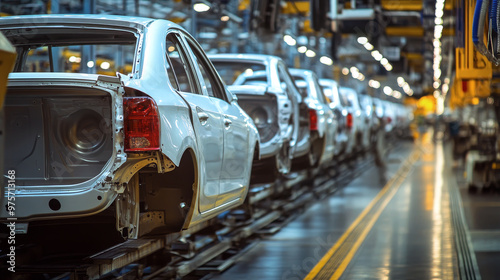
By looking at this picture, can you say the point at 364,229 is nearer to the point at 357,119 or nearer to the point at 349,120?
the point at 349,120

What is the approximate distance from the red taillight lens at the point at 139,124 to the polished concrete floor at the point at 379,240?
2474 millimetres

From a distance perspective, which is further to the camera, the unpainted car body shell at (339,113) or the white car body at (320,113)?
the unpainted car body shell at (339,113)

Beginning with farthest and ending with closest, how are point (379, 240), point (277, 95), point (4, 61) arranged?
point (277, 95) → point (379, 240) → point (4, 61)

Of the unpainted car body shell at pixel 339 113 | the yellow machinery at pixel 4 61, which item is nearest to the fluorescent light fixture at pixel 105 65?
the unpainted car body shell at pixel 339 113

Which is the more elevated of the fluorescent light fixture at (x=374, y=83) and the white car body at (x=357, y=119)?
the fluorescent light fixture at (x=374, y=83)

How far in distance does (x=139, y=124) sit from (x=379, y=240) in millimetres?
4877

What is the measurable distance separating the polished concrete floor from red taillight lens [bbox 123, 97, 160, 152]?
2.47 metres

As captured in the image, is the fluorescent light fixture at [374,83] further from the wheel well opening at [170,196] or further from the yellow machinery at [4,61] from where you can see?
the yellow machinery at [4,61]

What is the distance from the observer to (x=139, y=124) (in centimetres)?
456

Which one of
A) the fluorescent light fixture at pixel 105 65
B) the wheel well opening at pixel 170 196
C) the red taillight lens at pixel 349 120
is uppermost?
the fluorescent light fixture at pixel 105 65

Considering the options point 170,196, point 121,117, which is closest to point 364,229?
point 170,196

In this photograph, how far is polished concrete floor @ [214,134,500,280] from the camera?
275 inches

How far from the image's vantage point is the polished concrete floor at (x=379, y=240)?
6.98 m

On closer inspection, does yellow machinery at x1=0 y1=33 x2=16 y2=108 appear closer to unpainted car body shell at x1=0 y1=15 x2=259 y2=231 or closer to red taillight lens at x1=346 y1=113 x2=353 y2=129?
unpainted car body shell at x1=0 y1=15 x2=259 y2=231
